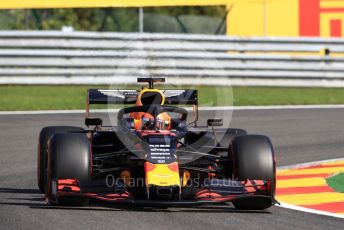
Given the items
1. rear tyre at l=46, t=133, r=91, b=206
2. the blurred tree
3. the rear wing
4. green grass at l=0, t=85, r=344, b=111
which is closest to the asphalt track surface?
rear tyre at l=46, t=133, r=91, b=206

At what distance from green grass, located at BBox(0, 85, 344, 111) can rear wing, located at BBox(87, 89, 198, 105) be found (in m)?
8.26

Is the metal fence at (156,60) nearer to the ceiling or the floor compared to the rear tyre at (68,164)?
nearer to the ceiling

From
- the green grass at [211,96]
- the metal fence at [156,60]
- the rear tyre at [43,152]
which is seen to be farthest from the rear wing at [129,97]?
the metal fence at [156,60]

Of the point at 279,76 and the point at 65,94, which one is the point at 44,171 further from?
the point at 279,76

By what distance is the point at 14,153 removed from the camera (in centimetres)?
1412

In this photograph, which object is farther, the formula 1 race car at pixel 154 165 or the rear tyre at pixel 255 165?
the rear tyre at pixel 255 165

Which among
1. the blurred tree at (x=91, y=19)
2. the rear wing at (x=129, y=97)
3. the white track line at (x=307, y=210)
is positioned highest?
the blurred tree at (x=91, y=19)

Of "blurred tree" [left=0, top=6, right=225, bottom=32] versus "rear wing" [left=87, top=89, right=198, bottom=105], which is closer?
"rear wing" [left=87, top=89, right=198, bottom=105]

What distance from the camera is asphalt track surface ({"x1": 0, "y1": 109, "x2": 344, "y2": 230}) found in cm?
884

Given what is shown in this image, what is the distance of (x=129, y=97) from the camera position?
11.4 metres

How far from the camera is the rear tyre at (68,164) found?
9531 millimetres

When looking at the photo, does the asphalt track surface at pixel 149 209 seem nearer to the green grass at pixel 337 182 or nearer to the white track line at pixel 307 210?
the white track line at pixel 307 210

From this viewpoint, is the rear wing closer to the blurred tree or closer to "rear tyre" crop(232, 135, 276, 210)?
"rear tyre" crop(232, 135, 276, 210)

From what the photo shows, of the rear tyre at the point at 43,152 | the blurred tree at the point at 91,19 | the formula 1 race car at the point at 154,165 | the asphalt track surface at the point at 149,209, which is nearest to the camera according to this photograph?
the asphalt track surface at the point at 149,209
